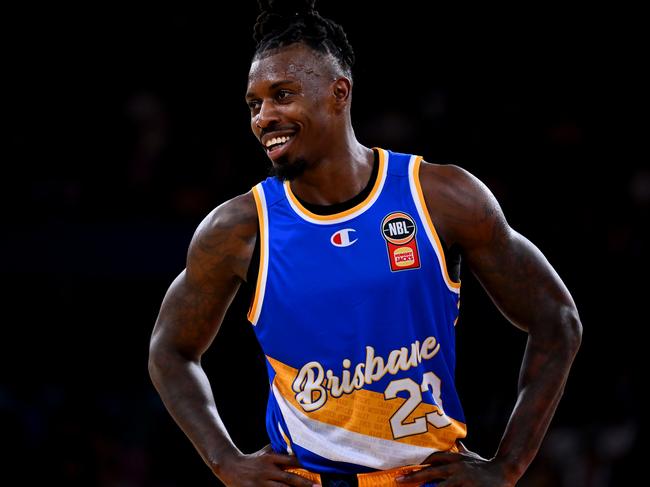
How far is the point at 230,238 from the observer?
140 inches

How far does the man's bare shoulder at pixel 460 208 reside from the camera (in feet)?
11.3

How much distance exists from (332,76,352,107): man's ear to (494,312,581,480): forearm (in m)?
1.09

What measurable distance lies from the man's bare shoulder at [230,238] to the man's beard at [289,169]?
151 mm

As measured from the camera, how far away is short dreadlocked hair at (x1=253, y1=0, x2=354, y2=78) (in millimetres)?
3572

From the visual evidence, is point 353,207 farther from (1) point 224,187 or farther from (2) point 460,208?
(1) point 224,187

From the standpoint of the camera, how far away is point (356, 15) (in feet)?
30.2

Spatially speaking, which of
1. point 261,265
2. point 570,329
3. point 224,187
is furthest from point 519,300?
point 224,187

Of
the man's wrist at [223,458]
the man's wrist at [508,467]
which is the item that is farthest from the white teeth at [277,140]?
the man's wrist at [508,467]

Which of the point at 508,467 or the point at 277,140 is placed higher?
the point at 277,140

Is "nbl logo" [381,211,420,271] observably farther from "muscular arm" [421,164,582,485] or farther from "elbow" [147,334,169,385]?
"elbow" [147,334,169,385]

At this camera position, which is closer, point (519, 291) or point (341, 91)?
point (519, 291)

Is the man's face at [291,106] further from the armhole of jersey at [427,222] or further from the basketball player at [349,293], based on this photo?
the armhole of jersey at [427,222]

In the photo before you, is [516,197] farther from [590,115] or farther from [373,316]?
[373,316]

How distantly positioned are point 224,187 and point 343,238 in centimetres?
493
